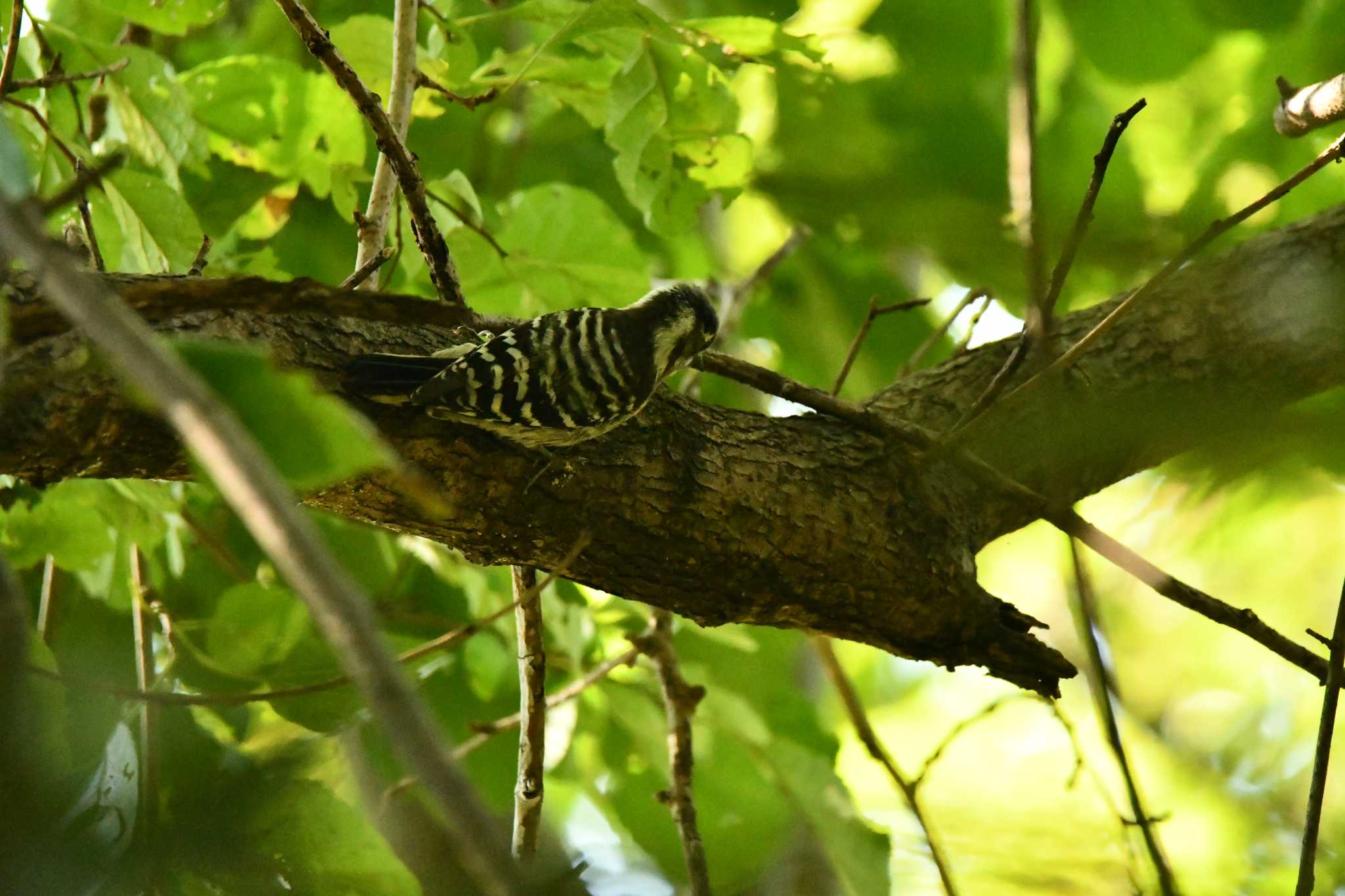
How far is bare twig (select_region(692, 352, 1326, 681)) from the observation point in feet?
7.42

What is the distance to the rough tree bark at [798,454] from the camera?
172 cm

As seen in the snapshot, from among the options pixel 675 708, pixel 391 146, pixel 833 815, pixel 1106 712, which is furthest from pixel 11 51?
pixel 833 815

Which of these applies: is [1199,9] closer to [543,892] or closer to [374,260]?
[374,260]

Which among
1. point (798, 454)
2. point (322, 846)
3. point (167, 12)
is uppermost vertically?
point (167, 12)

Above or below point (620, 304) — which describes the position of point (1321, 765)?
below

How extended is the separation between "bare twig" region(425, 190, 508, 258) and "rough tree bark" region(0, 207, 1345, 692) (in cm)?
38

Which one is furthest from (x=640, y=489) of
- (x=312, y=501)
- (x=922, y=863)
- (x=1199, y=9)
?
(x=1199, y=9)

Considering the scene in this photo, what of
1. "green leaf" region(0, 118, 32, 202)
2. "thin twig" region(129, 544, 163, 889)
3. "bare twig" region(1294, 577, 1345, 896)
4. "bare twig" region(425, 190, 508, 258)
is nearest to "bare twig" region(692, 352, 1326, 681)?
"bare twig" region(1294, 577, 1345, 896)

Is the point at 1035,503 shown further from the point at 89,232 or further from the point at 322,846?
the point at 89,232

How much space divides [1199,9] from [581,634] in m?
2.54

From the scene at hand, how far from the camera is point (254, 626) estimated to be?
2.31m

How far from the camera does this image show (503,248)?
9.48 feet

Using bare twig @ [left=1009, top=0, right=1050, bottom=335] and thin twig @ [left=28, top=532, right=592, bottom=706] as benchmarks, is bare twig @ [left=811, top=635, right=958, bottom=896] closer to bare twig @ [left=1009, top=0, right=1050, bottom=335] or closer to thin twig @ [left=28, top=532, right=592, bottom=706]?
thin twig @ [left=28, top=532, right=592, bottom=706]

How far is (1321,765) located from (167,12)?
273 centimetres
